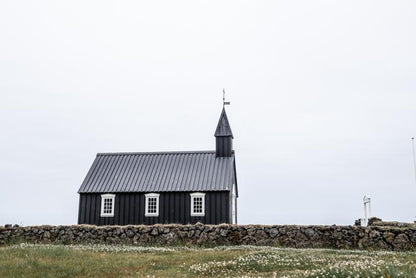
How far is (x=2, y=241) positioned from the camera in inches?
1188

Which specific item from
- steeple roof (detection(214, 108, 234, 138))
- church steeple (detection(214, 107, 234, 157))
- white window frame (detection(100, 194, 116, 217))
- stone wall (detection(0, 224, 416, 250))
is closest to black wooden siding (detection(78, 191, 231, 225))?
white window frame (detection(100, 194, 116, 217))

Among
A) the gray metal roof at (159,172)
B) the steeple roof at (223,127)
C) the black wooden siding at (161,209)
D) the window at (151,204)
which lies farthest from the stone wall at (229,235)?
the steeple roof at (223,127)

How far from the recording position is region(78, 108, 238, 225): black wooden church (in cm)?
3656

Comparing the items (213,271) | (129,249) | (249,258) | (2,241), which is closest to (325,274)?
(213,271)

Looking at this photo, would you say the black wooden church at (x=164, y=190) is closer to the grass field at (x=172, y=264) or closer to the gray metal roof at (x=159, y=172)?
the gray metal roof at (x=159, y=172)

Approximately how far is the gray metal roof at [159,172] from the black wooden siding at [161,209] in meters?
0.59

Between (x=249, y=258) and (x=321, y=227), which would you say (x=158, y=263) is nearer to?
(x=249, y=258)

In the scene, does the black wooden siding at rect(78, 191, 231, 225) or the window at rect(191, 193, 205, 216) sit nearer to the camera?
the black wooden siding at rect(78, 191, 231, 225)

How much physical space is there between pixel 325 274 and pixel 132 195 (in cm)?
2646

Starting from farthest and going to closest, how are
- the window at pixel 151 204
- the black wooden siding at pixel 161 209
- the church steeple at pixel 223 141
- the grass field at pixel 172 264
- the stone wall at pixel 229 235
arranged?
the church steeple at pixel 223 141 → the window at pixel 151 204 → the black wooden siding at pixel 161 209 → the stone wall at pixel 229 235 → the grass field at pixel 172 264

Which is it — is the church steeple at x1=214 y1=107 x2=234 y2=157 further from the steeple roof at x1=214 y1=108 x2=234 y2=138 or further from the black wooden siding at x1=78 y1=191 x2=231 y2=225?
the black wooden siding at x1=78 y1=191 x2=231 y2=225

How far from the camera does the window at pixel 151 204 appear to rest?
122 ft

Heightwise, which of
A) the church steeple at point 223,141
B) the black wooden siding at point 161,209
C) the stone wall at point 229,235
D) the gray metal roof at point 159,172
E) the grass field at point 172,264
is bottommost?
the grass field at point 172,264

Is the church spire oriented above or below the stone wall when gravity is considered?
above
